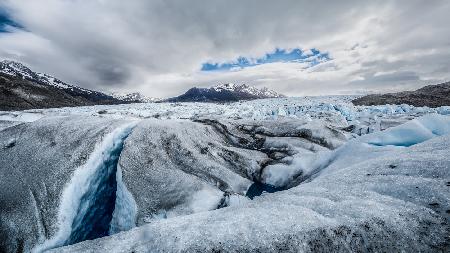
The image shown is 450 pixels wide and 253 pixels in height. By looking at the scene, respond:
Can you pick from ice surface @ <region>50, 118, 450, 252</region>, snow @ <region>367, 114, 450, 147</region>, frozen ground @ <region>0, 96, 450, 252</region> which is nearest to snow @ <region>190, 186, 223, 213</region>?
frozen ground @ <region>0, 96, 450, 252</region>

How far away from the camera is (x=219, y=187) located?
23.7ft

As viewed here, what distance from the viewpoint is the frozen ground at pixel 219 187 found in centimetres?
335

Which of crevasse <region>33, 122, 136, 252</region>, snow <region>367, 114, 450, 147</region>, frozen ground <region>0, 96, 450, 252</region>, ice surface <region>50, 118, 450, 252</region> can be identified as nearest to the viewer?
ice surface <region>50, 118, 450, 252</region>

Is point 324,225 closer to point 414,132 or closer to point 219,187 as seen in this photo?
point 219,187

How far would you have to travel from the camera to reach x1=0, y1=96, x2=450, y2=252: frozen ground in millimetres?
3352

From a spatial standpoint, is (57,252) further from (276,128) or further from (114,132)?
(276,128)

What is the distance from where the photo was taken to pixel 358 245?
10.7 ft

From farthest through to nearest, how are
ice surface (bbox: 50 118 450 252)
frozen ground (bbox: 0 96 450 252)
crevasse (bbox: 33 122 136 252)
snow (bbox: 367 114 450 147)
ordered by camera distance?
snow (bbox: 367 114 450 147), crevasse (bbox: 33 122 136 252), frozen ground (bbox: 0 96 450 252), ice surface (bbox: 50 118 450 252)

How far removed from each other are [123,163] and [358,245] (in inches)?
202

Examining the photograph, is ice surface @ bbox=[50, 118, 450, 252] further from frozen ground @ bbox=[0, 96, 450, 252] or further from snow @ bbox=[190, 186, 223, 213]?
snow @ bbox=[190, 186, 223, 213]

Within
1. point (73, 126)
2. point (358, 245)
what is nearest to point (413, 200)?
point (358, 245)

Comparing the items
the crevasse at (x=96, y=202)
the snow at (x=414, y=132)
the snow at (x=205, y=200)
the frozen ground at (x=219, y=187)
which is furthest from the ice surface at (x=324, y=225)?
the snow at (x=414, y=132)

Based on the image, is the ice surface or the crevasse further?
the crevasse

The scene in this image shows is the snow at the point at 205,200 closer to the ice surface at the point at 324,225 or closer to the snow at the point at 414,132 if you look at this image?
the ice surface at the point at 324,225
